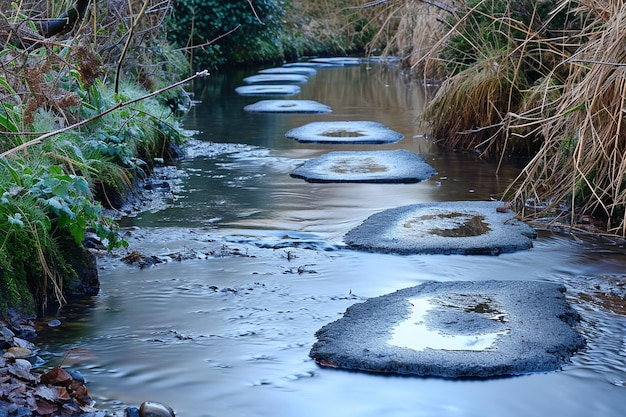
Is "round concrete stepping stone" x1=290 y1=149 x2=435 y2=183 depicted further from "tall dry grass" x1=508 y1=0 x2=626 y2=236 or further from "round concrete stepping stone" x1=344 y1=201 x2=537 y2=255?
"tall dry grass" x1=508 y1=0 x2=626 y2=236

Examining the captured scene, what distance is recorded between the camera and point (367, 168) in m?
7.16

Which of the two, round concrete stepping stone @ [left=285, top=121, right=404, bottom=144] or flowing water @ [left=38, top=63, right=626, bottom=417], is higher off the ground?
round concrete stepping stone @ [left=285, top=121, right=404, bottom=144]

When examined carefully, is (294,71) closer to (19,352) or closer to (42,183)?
(42,183)

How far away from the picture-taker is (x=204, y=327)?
3.71m

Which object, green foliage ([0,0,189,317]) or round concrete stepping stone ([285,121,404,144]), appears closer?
green foliage ([0,0,189,317])

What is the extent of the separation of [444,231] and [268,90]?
29.8 feet

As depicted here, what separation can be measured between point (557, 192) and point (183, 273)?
7.65 ft

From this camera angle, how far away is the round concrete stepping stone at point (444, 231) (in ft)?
15.8

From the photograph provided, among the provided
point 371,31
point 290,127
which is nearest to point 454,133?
point 290,127

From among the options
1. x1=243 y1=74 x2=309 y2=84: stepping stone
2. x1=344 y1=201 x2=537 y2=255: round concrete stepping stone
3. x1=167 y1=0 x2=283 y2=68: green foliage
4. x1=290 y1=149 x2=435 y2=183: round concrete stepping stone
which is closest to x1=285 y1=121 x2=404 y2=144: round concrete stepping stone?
x1=290 y1=149 x2=435 y2=183: round concrete stepping stone

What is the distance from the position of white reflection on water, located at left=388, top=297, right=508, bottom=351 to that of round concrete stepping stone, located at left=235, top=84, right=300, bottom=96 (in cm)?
1009

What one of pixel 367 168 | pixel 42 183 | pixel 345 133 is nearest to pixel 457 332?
pixel 42 183

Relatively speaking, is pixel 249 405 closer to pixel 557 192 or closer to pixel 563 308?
pixel 563 308

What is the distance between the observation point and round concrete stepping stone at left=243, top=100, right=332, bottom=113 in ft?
36.9
